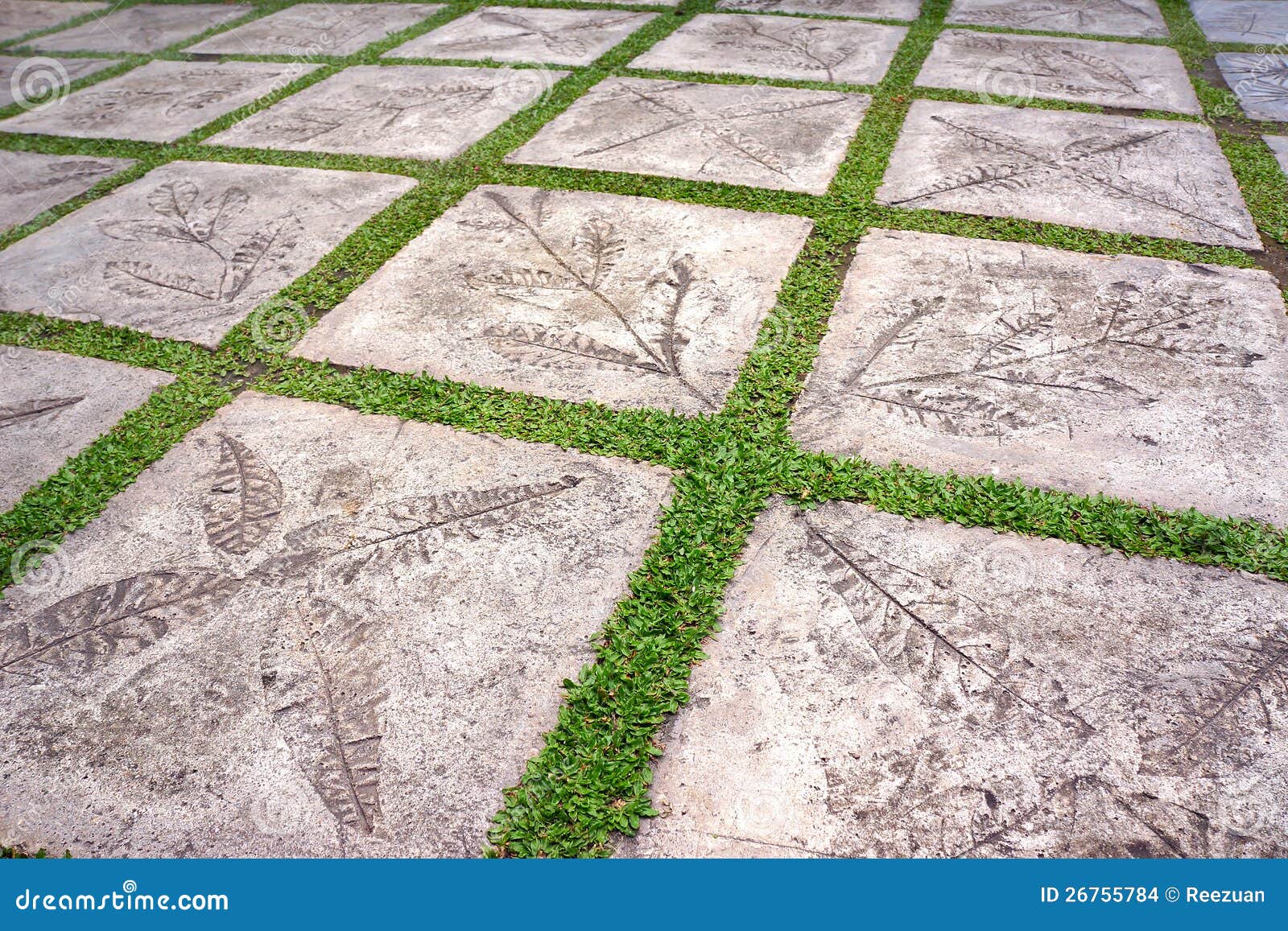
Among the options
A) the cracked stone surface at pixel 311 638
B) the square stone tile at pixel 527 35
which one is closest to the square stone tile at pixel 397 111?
the square stone tile at pixel 527 35

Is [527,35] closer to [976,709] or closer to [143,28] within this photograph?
[143,28]

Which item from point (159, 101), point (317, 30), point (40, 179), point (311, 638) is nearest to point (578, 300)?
point (311, 638)

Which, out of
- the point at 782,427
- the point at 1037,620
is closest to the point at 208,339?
the point at 782,427

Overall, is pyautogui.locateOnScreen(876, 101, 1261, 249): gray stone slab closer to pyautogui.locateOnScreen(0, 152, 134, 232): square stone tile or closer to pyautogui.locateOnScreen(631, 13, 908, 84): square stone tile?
pyautogui.locateOnScreen(631, 13, 908, 84): square stone tile

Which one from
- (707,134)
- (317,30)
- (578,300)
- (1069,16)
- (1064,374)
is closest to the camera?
(1064,374)

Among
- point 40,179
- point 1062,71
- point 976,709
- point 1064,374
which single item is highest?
point 1062,71

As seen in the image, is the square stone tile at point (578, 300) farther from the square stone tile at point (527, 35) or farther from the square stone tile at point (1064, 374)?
the square stone tile at point (527, 35)

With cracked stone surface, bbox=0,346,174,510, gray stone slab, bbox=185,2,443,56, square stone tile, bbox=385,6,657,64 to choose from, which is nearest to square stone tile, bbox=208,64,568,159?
square stone tile, bbox=385,6,657,64
